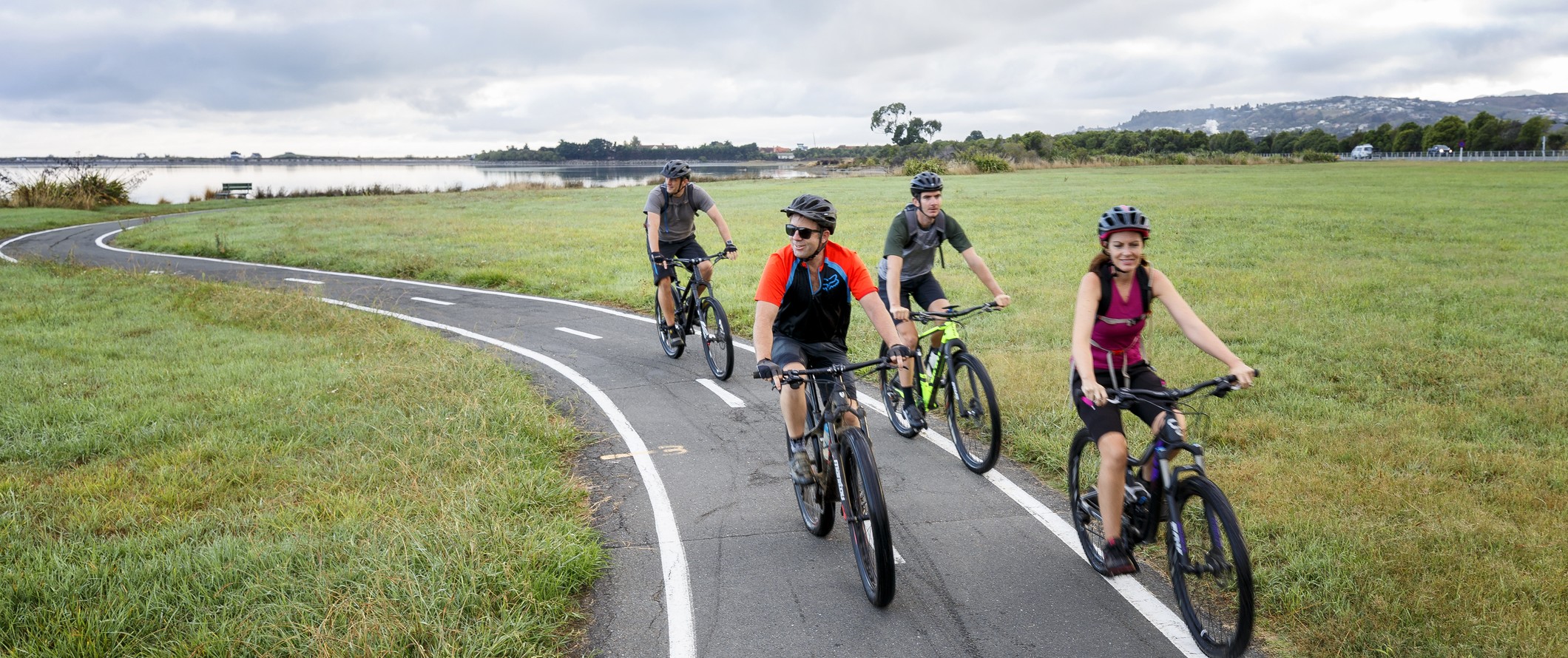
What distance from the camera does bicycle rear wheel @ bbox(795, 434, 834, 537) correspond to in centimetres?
499

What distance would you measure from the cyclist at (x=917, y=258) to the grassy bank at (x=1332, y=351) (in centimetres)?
101

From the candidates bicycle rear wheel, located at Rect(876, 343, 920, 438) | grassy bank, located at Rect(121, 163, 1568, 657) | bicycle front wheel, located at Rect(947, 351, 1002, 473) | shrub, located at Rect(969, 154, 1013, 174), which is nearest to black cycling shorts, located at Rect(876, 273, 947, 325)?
bicycle rear wheel, located at Rect(876, 343, 920, 438)

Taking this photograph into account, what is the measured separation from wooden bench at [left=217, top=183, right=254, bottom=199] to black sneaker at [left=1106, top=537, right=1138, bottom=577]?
56.9 m

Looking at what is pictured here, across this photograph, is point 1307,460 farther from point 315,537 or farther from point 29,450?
point 29,450

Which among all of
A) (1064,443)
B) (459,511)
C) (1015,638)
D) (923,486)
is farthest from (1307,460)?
(459,511)

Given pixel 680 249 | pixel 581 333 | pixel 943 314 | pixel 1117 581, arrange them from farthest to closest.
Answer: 1. pixel 581 333
2. pixel 680 249
3. pixel 943 314
4. pixel 1117 581

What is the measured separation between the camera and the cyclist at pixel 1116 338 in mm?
4203

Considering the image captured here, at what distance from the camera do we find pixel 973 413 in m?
6.55

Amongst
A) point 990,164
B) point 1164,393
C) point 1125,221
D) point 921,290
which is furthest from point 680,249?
point 990,164

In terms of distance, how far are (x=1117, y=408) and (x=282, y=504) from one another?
5.02m

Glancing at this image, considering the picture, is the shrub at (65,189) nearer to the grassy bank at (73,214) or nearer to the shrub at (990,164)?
the grassy bank at (73,214)

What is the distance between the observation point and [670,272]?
9891 mm

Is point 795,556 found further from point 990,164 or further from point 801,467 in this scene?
point 990,164

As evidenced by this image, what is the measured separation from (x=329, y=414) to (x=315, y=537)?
2.91 metres
